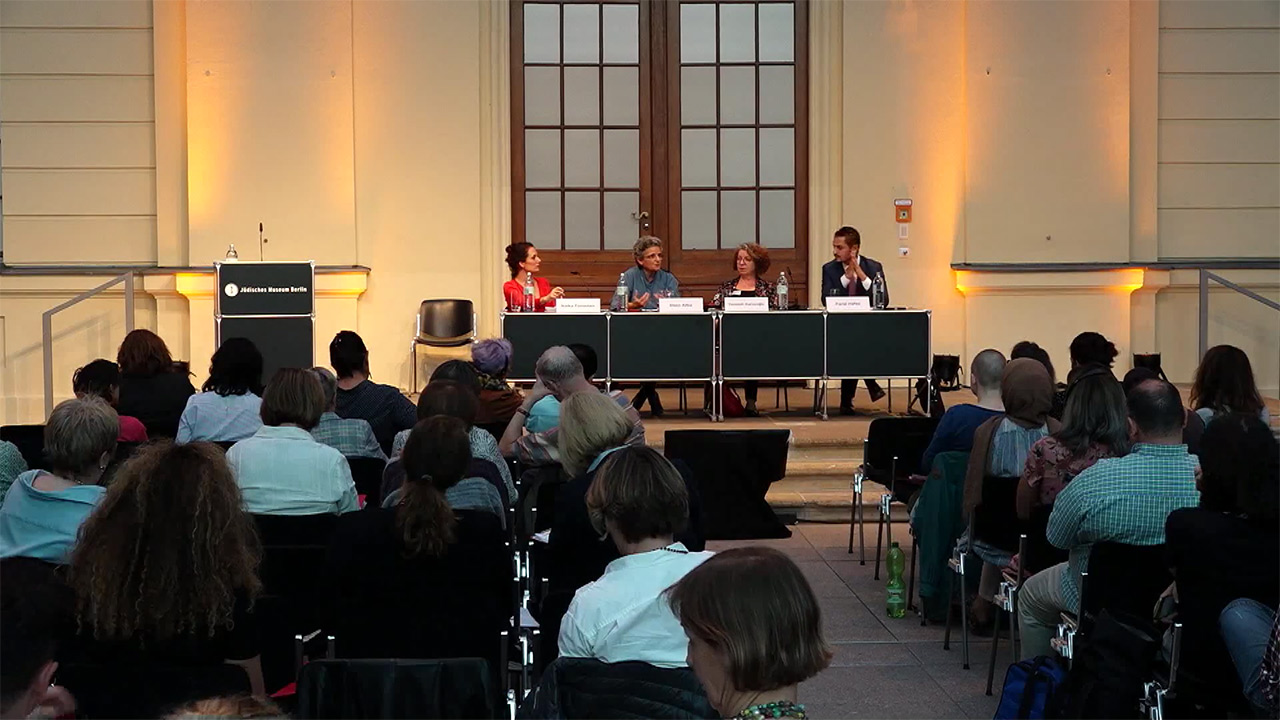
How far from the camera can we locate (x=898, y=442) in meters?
6.77

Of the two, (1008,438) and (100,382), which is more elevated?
(100,382)

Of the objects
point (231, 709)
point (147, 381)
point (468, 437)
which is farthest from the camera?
point (147, 381)

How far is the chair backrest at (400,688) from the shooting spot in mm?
2719

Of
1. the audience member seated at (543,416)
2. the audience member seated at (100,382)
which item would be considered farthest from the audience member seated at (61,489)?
the audience member seated at (543,416)

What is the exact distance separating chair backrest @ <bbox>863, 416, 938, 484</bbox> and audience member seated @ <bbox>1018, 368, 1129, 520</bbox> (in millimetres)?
1825

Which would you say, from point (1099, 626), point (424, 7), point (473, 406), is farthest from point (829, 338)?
point (1099, 626)

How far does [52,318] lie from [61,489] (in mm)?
7466

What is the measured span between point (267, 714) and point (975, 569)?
13.6 ft

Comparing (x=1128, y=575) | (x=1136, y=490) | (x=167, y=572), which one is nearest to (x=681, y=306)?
(x=1136, y=490)

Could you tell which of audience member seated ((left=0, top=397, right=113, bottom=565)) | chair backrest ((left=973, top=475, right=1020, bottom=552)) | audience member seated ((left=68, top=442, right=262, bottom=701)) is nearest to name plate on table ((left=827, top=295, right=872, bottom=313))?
chair backrest ((left=973, top=475, right=1020, bottom=552))

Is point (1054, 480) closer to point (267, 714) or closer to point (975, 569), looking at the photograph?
point (975, 569)

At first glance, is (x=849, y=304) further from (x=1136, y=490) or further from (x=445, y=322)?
(x=1136, y=490)

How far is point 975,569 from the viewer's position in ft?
18.6

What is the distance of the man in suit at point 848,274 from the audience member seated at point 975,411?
396cm
